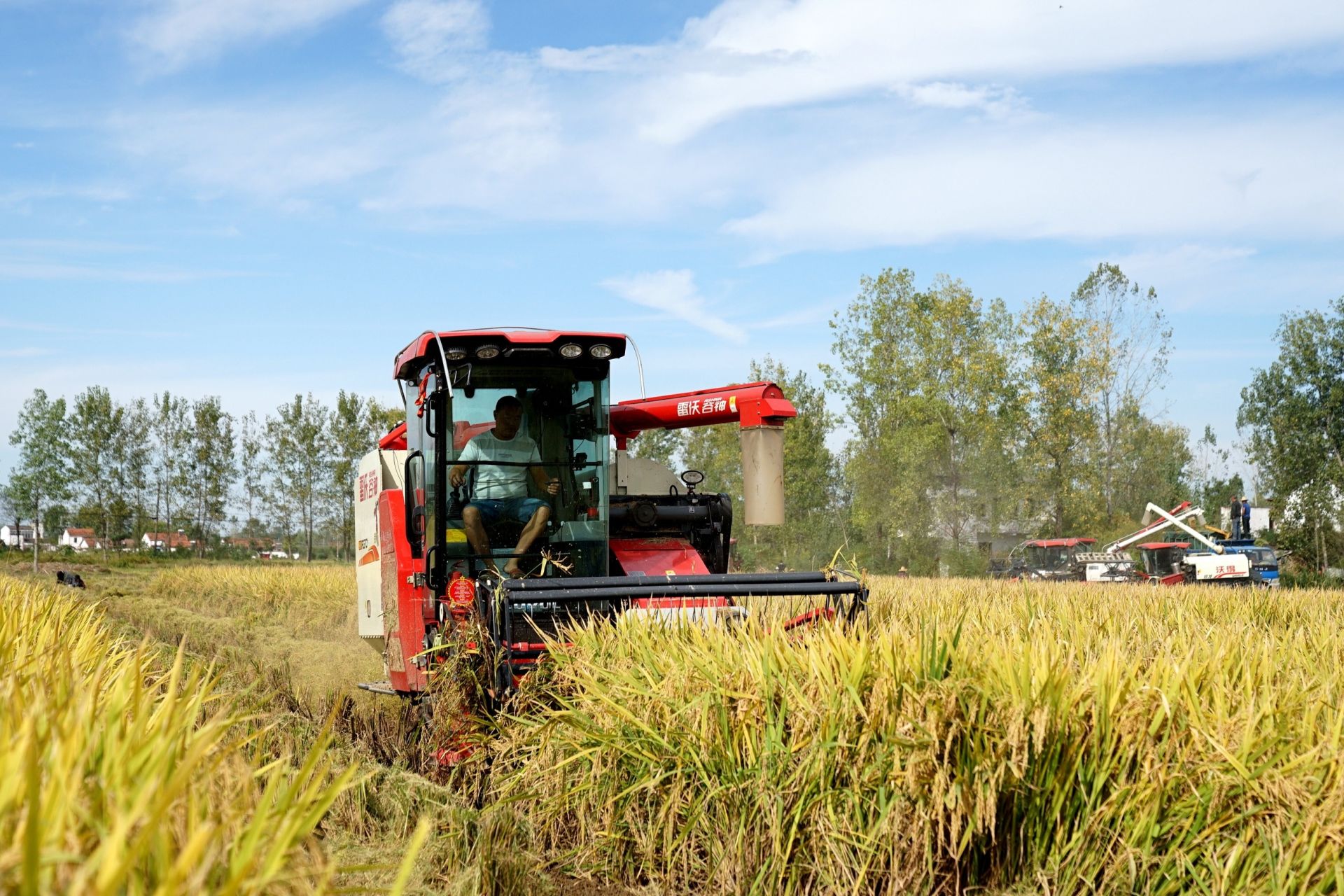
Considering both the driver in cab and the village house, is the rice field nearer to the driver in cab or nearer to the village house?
the driver in cab

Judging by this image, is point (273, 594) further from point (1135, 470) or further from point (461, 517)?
point (1135, 470)

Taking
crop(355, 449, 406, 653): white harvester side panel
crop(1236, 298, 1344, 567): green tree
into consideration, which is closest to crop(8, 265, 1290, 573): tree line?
crop(1236, 298, 1344, 567): green tree

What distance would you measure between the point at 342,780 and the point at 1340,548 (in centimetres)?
3256

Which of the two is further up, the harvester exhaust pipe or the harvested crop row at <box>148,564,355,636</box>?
the harvester exhaust pipe

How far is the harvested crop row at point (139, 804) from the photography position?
1807 mm

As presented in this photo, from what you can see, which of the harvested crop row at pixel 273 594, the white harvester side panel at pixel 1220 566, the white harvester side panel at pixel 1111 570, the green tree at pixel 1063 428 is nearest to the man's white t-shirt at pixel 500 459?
the harvested crop row at pixel 273 594

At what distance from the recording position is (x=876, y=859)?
3988 mm

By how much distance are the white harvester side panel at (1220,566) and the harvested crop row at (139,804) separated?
2137 cm

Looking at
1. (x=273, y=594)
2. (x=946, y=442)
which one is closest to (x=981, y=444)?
(x=946, y=442)

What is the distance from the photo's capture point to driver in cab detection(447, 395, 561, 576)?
6.82m

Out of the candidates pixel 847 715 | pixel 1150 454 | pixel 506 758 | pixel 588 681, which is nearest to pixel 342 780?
pixel 847 715

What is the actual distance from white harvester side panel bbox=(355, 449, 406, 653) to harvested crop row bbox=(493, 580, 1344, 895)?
3700 mm

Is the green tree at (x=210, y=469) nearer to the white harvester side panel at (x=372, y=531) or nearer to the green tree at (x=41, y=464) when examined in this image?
the green tree at (x=41, y=464)

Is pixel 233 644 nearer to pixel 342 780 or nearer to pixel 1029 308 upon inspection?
pixel 342 780
